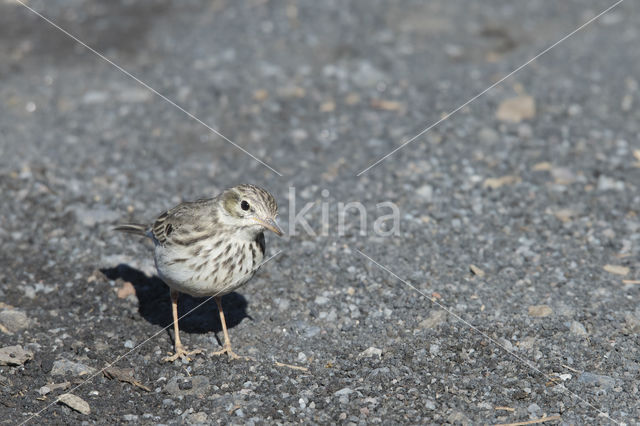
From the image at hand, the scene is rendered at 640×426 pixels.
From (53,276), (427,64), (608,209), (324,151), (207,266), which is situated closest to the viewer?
(207,266)

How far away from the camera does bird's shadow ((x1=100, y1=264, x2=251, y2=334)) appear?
23.8ft

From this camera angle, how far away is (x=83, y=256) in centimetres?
805

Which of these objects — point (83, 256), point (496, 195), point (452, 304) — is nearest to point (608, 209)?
point (496, 195)

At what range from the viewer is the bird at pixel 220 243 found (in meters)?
6.31

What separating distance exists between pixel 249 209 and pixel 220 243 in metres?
0.39

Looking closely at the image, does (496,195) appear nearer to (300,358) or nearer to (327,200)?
(327,200)

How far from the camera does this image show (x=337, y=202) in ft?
29.9

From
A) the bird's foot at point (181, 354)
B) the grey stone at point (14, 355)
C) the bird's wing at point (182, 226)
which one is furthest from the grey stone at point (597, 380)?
the grey stone at point (14, 355)

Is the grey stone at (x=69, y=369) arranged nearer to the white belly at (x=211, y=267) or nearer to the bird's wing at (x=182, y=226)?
the white belly at (x=211, y=267)

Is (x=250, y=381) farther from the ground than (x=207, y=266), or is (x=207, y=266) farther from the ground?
(x=207, y=266)

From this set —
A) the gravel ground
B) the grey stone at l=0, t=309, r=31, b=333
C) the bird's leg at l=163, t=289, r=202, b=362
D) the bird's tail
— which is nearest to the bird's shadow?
the gravel ground

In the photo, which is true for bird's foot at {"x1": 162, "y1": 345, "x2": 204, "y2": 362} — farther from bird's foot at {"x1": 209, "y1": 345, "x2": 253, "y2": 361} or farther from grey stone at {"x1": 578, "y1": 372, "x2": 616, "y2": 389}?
grey stone at {"x1": 578, "y1": 372, "x2": 616, "y2": 389}

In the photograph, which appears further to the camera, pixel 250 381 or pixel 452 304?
pixel 452 304

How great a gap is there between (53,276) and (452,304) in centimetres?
425
